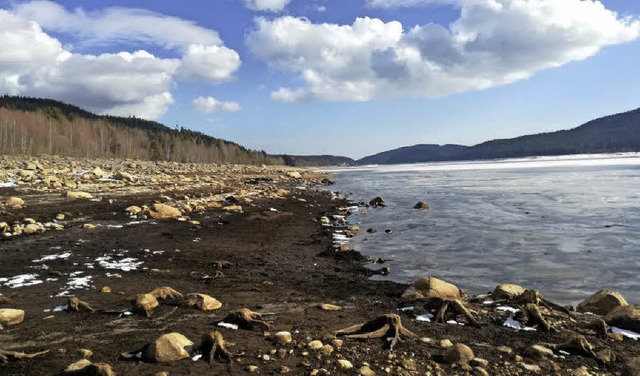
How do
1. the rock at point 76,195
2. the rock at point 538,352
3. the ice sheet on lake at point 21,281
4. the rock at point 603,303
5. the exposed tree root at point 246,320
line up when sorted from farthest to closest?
the rock at point 76,195 → the ice sheet on lake at point 21,281 → the rock at point 603,303 → the exposed tree root at point 246,320 → the rock at point 538,352

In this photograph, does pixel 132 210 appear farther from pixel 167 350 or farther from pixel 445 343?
pixel 445 343

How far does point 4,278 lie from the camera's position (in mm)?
9094

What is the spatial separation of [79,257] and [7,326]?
527 centimetres

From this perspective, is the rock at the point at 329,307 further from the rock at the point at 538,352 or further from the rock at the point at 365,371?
the rock at the point at 538,352

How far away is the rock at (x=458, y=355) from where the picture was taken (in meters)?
5.42

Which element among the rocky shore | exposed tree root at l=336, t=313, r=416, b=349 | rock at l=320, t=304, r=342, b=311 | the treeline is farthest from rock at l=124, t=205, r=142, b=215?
the treeline

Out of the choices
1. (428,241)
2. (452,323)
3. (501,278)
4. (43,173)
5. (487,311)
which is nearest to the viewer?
(452,323)

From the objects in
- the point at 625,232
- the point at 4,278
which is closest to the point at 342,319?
the point at 4,278

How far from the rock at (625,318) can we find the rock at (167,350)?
22.8 ft

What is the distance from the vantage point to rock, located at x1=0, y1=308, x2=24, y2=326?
636 centimetres

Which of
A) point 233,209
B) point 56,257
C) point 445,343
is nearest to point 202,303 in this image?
point 445,343

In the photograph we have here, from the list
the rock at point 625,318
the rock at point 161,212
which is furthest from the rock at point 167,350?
the rock at point 161,212

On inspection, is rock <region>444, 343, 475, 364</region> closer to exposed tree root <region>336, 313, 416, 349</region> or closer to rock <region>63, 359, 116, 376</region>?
exposed tree root <region>336, 313, 416, 349</region>

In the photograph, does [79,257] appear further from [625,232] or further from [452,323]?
[625,232]
